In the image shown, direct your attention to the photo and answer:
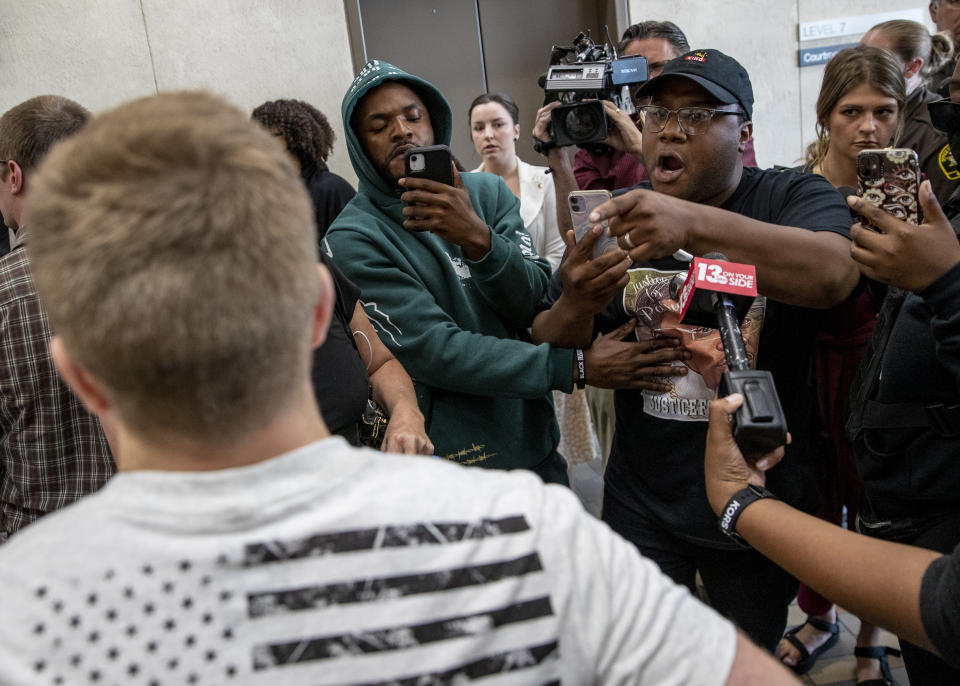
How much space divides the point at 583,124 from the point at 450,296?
26.8 inches

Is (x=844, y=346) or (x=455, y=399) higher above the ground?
(x=455, y=399)

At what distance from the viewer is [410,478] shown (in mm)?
720

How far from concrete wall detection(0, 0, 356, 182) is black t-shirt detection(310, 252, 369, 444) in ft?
11.0

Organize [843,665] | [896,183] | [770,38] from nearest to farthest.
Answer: [896,183] → [843,665] → [770,38]

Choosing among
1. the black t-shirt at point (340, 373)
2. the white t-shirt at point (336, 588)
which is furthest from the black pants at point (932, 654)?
the black t-shirt at point (340, 373)

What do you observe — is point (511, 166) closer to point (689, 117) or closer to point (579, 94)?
point (579, 94)

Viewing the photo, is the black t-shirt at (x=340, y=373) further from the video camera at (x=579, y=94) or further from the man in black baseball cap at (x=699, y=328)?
the video camera at (x=579, y=94)

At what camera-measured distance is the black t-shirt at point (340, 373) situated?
1.57m

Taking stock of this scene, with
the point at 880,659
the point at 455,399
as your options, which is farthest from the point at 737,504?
the point at 880,659

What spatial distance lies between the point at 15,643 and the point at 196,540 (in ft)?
0.53

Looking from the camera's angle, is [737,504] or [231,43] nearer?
[737,504]

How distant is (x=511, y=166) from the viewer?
3.95 metres

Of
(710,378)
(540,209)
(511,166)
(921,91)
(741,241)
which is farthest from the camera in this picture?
(511,166)

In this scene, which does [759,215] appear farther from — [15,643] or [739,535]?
[15,643]
